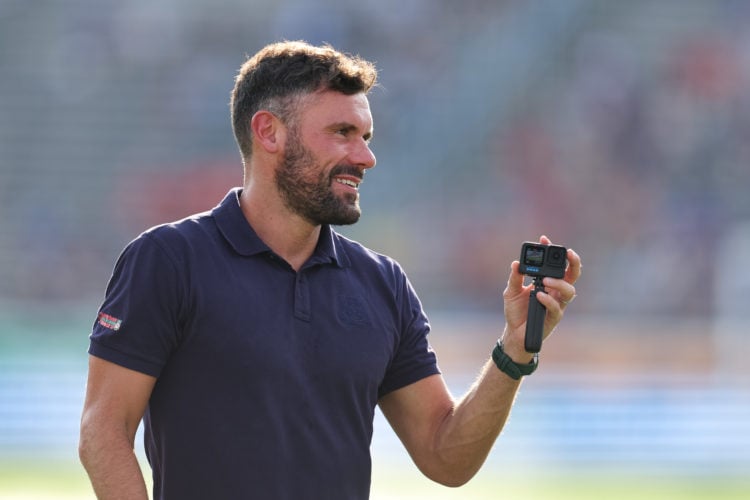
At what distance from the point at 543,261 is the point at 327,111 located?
1.99 ft

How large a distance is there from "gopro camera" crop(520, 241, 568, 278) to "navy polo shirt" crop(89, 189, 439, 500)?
40 cm

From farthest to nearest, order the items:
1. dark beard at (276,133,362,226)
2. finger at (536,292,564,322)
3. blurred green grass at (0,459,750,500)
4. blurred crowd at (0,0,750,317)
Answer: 1. blurred crowd at (0,0,750,317)
2. blurred green grass at (0,459,750,500)
3. dark beard at (276,133,362,226)
4. finger at (536,292,564,322)

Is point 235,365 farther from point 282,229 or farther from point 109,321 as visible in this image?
point 282,229

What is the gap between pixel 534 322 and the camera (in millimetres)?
2777

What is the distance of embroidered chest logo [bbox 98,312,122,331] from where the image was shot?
8.43ft

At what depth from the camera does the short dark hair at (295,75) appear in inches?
114

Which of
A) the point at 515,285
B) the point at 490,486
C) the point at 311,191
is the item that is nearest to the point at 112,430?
the point at 311,191

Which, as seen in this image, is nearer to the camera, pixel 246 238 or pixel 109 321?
pixel 109 321

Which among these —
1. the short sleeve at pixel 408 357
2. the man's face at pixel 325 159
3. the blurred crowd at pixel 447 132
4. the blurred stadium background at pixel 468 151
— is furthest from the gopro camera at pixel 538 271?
the blurred crowd at pixel 447 132

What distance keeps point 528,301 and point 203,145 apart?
12.9 metres

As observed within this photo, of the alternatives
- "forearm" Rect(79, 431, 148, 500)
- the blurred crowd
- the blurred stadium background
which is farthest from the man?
the blurred crowd

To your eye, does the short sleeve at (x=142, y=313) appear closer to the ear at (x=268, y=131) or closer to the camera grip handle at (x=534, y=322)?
the ear at (x=268, y=131)

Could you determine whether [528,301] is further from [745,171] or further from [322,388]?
[745,171]

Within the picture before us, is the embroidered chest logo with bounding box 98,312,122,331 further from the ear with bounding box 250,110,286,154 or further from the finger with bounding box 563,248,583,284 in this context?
the finger with bounding box 563,248,583,284
